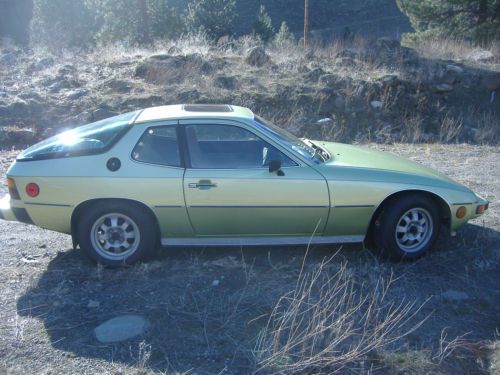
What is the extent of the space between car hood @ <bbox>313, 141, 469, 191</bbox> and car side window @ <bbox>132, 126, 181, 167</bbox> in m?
1.37

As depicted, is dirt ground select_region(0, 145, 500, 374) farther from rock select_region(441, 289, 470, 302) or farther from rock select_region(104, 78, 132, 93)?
rock select_region(104, 78, 132, 93)

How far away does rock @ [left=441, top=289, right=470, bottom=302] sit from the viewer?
459 cm

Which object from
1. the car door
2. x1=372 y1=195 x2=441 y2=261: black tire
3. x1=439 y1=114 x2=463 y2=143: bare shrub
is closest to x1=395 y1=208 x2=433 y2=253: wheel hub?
x1=372 y1=195 x2=441 y2=261: black tire

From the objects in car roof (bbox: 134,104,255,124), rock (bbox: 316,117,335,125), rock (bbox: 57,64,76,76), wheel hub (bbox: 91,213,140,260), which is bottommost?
wheel hub (bbox: 91,213,140,260)

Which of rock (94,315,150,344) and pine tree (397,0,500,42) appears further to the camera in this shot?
pine tree (397,0,500,42)

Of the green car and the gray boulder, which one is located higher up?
the gray boulder

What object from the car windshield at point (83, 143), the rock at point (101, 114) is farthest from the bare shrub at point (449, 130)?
the car windshield at point (83, 143)

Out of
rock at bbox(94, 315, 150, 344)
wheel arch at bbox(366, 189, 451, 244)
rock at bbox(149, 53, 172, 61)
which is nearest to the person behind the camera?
rock at bbox(94, 315, 150, 344)

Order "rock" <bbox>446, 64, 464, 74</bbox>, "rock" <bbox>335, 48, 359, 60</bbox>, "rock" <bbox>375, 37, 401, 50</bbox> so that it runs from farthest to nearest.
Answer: "rock" <bbox>375, 37, 401, 50</bbox>, "rock" <bbox>335, 48, 359, 60</bbox>, "rock" <bbox>446, 64, 464, 74</bbox>

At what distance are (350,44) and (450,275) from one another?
13.3 meters

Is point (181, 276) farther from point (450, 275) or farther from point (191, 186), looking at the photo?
point (450, 275)

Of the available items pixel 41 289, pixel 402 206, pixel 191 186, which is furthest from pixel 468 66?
pixel 41 289

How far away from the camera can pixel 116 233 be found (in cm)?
503

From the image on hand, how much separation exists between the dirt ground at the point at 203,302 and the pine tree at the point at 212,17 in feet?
67.2
